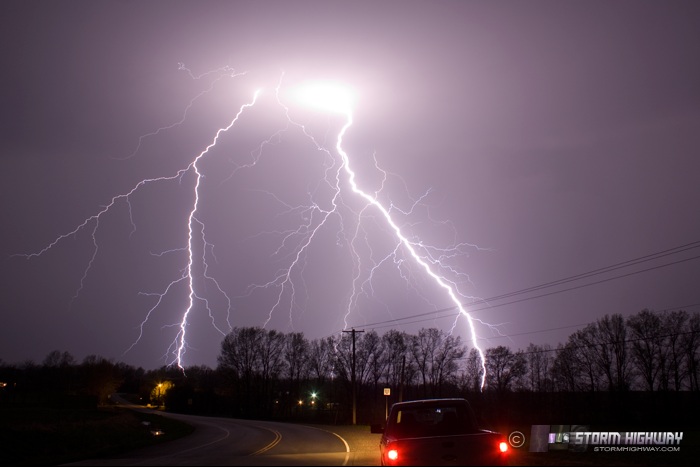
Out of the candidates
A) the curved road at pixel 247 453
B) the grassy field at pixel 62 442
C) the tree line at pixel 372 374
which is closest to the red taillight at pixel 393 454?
the curved road at pixel 247 453

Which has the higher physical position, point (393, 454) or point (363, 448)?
point (393, 454)

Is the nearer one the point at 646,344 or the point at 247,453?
the point at 247,453

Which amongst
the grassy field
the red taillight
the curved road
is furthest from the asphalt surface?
the grassy field

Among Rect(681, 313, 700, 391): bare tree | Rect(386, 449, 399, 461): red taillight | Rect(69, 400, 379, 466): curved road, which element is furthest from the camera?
Rect(681, 313, 700, 391): bare tree

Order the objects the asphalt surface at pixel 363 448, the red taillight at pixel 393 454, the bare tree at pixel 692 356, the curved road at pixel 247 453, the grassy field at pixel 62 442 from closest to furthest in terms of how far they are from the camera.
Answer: the red taillight at pixel 393 454, the curved road at pixel 247 453, the asphalt surface at pixel 363 448, the grassy field at pixel 62 442, the bare tree at pixel 692 356

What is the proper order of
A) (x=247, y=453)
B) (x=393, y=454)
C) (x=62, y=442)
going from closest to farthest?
(x=393, y=454) → (x=247, y=453) → (x=62, y=442)

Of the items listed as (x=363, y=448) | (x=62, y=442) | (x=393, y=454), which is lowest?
(x=62, y=442)

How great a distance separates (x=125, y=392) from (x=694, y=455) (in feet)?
518

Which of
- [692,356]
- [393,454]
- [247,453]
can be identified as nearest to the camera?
[393,454]

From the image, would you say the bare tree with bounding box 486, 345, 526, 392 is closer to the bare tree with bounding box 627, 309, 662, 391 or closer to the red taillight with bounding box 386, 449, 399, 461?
the bare tree with bounding box 627, 309, 662, 391

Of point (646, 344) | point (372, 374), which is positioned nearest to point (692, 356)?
point (646, 344)

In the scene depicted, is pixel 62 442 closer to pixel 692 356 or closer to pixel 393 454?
pixel 393 454

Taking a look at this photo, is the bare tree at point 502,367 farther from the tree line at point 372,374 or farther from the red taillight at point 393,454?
the red taillight at point 393,454

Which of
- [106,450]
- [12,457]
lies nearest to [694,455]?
[106,450]
